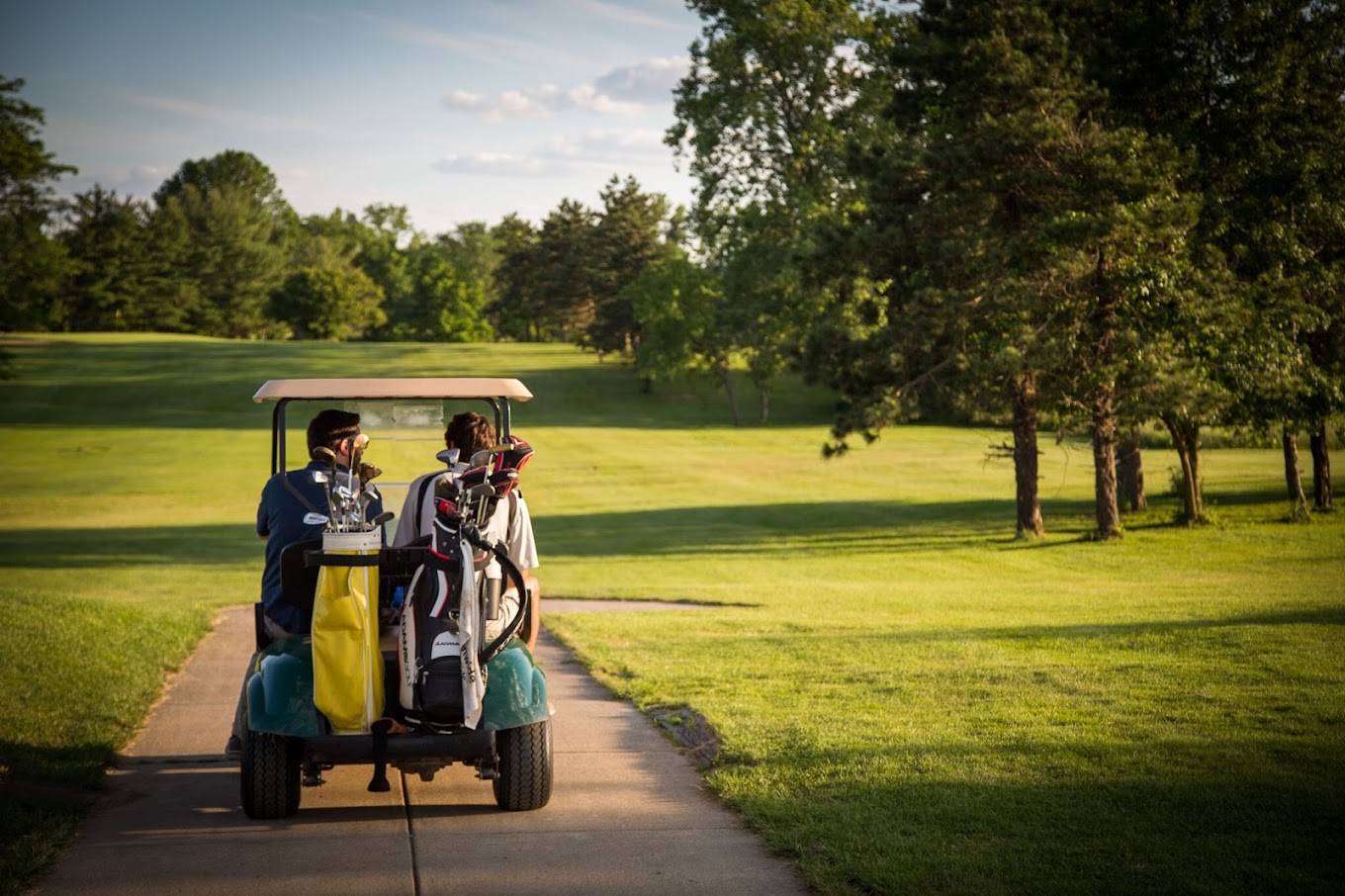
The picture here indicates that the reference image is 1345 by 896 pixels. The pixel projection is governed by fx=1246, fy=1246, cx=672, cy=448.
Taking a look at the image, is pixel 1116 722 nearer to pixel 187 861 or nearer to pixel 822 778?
pixel 822 778

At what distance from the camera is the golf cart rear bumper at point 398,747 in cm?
553

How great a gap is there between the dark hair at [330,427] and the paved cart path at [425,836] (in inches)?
71.2

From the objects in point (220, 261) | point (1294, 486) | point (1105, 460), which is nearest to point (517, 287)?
point (220, 261)

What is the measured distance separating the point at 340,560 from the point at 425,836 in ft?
4.29

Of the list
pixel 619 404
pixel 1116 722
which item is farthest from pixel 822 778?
Answer: pixel 619 404

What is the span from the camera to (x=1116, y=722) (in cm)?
746

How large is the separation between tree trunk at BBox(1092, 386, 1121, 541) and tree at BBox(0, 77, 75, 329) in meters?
45.9

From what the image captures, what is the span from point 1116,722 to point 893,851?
2914mm

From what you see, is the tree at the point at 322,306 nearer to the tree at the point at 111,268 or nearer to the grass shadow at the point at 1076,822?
the tree at the point at 111,268

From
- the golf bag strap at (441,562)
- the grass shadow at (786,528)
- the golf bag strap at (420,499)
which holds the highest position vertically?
the golf bag strap at (420,499)

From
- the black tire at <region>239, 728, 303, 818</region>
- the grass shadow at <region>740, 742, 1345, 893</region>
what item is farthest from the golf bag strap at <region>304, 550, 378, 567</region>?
the grass shadow at <region>740, 742, 1345, 893</region>

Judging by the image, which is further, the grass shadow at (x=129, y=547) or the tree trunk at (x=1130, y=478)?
the tree trunk at (x=1130, y=478)

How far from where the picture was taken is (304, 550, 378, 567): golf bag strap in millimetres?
5504

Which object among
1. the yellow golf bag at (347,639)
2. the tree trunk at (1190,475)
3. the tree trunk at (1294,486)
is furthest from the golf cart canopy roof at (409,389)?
the tree trunk at (1294,486)
